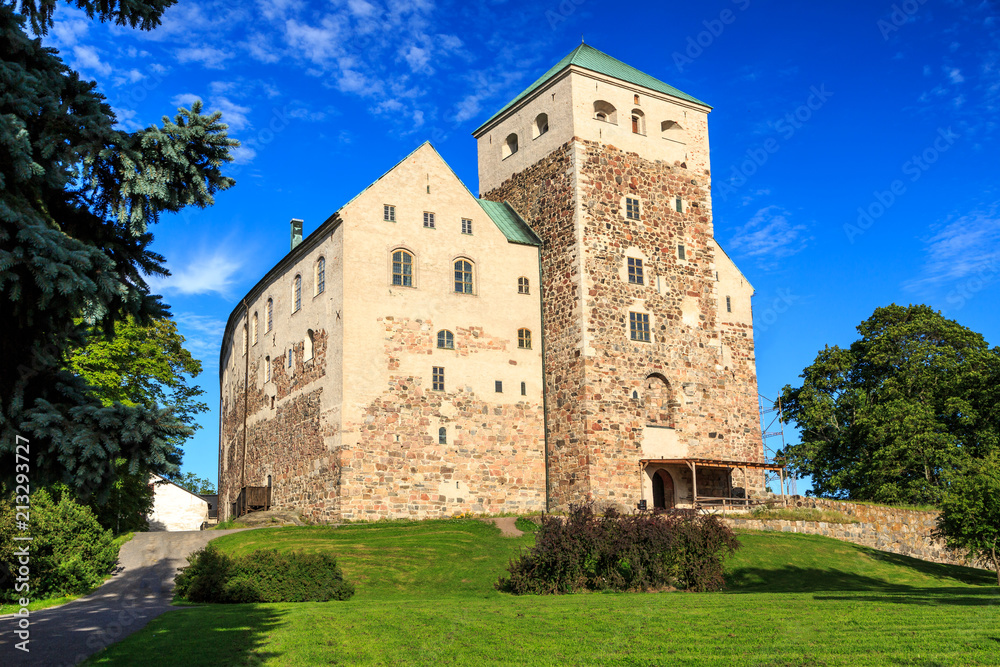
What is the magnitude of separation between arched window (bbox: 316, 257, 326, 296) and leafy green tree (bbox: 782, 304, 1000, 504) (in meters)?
28.9

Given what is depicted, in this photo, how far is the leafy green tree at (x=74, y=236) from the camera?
25.6 ft

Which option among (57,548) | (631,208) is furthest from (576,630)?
(631,208)

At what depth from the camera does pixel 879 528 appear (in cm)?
3566

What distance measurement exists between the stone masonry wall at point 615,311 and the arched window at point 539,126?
1.75 meters

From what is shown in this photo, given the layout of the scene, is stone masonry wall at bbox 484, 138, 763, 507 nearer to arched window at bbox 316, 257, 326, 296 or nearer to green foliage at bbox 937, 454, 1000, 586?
arched window at bbox 316, 257, 326, 296

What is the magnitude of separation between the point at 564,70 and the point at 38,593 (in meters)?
28.6

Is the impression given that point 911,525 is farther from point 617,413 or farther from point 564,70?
point 564,70

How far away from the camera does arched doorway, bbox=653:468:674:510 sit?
36.0 meters

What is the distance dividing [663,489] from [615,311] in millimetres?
8038

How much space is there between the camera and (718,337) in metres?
38.8

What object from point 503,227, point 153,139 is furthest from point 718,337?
point 153,139

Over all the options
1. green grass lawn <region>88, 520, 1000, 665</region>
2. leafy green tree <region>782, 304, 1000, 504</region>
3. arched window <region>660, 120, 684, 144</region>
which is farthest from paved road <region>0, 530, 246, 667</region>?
leafy green tree <region>782, 304, 1000, 504</region>

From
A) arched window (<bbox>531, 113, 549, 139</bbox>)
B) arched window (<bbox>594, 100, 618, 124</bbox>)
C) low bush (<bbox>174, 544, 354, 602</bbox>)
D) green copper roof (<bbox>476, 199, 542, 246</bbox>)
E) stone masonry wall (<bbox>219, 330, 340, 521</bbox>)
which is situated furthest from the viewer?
arched window (<bbox>531, 113, 549, 139</bbox>)

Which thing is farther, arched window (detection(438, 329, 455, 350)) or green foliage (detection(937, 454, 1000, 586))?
arched window (detection(438, 329, 455, 350))
